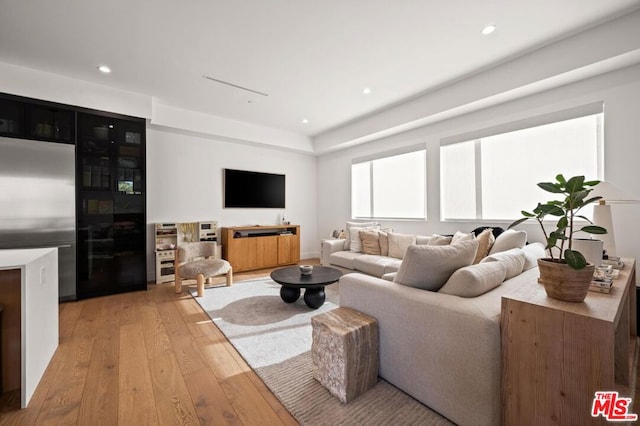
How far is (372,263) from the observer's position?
12.1 feet

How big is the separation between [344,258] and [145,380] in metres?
2.90

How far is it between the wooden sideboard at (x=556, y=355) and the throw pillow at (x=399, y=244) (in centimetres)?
266

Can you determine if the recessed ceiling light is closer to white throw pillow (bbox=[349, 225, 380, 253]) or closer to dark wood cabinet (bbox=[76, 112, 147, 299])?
white throw pillow (bbox=[349, 225, 380, 253])

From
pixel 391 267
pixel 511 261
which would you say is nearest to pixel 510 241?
pixel 511 261

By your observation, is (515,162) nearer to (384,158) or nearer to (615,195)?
(615,195)

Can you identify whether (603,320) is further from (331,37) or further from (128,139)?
(128,139)

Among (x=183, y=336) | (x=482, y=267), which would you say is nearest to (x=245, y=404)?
(x=183, y=336)

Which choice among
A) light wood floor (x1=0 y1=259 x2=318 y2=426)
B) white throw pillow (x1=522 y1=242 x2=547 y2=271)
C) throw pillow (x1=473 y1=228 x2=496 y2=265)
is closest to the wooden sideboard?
white throw pillow (x1=522 y1=242 x2=547 y2=271)

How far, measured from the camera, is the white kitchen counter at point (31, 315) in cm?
157

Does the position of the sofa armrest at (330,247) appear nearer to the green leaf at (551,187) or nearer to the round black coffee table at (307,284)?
the round black coffee table at (307,284)

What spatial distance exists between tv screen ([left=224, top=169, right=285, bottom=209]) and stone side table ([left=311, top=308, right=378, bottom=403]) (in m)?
4.06

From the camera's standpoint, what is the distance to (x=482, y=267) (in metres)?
1.64

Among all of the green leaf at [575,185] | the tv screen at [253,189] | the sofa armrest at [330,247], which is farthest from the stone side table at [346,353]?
the tv screen at [253,189]

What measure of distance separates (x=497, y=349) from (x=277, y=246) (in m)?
4.50
